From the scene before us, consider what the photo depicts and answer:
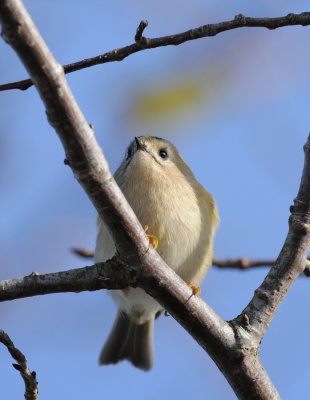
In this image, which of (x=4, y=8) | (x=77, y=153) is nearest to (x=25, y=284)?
(x=77, y=153)

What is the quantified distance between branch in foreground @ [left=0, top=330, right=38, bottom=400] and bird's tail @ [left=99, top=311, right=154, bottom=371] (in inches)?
105

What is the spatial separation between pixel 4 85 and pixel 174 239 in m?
1.48

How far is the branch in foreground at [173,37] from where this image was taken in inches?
87.1

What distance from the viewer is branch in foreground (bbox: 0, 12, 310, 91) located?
7.26 feet

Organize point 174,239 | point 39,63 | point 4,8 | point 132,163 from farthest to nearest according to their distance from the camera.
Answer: point 132,163
point 174,239
point 39,63
point 4,8

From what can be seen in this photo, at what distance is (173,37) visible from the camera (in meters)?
2.25

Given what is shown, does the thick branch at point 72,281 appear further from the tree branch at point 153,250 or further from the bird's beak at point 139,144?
the bird's beak at point 139,144

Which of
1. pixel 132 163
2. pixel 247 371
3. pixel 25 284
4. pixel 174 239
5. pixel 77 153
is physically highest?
pixel 132 163

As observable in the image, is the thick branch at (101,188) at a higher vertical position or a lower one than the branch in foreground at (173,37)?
lower

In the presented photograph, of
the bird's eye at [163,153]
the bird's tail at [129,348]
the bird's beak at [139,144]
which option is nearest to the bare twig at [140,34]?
the bird's beak at [139,144]

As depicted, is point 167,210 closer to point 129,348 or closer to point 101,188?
point 101,188

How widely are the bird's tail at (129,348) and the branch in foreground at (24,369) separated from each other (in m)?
2.67

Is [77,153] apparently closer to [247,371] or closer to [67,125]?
[67,125]

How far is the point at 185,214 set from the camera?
3531 mm
